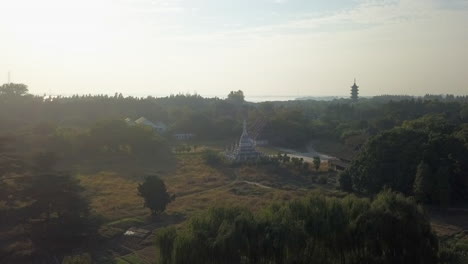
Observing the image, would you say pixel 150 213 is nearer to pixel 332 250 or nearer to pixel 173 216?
pixel 173 216

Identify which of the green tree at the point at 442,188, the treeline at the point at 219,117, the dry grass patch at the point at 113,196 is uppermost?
the treeline at the point at 219,117

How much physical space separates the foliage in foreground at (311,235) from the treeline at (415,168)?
10.6 m

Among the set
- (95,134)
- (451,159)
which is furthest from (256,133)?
(451,159)

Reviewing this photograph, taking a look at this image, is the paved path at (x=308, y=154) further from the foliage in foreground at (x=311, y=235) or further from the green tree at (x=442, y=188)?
the foliage in foreground at (x=311, y=235)

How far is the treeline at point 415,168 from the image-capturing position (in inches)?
1018

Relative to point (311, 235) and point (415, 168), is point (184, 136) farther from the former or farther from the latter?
point (311, 235)

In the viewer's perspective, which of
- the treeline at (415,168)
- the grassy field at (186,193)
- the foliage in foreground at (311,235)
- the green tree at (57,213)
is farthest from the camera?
the treeline at (415,168)

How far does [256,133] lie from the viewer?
55.2 metres

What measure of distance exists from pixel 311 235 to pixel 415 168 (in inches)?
587

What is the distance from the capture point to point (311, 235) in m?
15.2

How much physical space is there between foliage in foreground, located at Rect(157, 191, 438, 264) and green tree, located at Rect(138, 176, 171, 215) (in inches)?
319

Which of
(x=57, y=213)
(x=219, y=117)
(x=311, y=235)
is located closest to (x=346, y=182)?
(x=311, y=235)

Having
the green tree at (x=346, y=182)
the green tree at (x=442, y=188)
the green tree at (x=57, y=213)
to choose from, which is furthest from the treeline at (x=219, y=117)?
the green tree at (x=57, y=213)

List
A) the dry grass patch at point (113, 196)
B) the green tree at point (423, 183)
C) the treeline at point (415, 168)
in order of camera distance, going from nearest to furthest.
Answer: the dry grass patch at point (113, 196)
the green tree at point (423, 183)
the treeline at point (415, 168)
